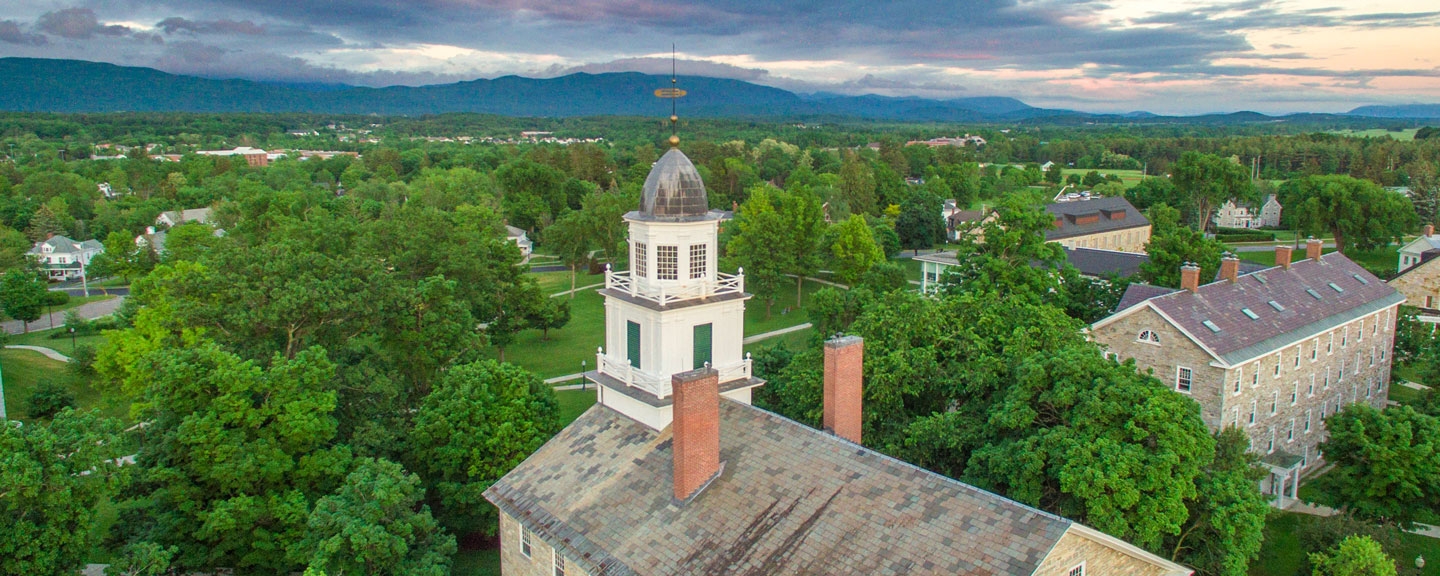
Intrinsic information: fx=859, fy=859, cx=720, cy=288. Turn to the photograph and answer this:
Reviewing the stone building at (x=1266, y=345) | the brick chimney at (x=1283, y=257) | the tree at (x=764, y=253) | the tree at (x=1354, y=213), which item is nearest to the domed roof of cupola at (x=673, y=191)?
the stone building at (x=1266, y=345)

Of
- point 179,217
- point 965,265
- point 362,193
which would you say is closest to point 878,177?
point 362,193

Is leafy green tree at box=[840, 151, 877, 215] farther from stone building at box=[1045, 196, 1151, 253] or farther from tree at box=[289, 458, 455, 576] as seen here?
tree at box=[289, 458, 455, 576]

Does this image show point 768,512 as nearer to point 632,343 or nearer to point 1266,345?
point 632,343

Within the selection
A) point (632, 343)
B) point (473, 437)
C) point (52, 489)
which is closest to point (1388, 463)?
point (632, 343)

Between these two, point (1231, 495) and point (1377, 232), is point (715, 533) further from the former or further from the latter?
point (1377, 232)

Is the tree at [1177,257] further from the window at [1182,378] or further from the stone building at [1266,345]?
the window at [1182,378]

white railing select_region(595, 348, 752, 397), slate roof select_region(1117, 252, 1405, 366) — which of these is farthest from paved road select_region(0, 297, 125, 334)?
slate roof select_region(1117, 252, 1405, 366)
